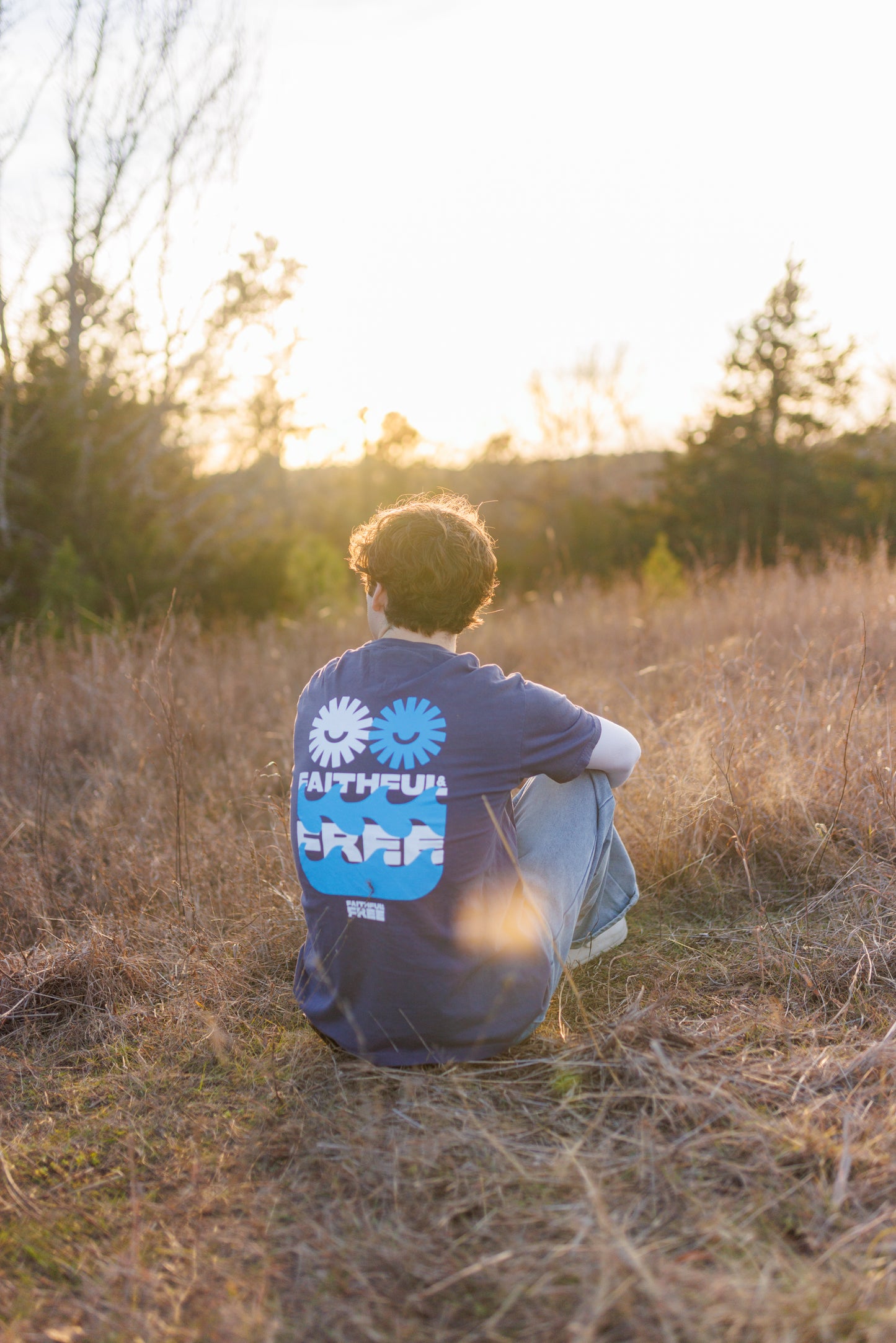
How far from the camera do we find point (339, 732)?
5.78ft

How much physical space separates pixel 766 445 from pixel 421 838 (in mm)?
15526

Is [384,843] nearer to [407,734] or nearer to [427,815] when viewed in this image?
[427,815]

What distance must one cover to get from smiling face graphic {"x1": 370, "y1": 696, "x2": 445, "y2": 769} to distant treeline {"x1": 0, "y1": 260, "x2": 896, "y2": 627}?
11.9 feet

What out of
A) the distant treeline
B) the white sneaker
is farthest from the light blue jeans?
the distant treeline

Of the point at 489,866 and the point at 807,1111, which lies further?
the point at 489,866

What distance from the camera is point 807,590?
6.48 meters

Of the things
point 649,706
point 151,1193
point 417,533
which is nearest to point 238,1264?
point 151,1193

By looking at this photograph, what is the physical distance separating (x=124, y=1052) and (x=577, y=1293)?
132 cm

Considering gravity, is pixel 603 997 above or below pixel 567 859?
below

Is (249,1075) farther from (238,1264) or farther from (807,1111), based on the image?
(807,1111)

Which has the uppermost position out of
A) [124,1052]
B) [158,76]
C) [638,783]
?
[158,76]

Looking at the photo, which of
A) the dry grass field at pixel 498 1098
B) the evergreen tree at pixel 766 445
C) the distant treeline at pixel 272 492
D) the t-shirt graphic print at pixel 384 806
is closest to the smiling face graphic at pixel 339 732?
the t-shirt graphic print at pixel 384 806

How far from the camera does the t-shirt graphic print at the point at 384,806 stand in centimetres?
169

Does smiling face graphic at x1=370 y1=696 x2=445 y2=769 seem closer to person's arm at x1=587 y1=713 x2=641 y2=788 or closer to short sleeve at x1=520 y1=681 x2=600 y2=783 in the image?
short sleeve at x1=520 y1=681 x2=600 y2=783
